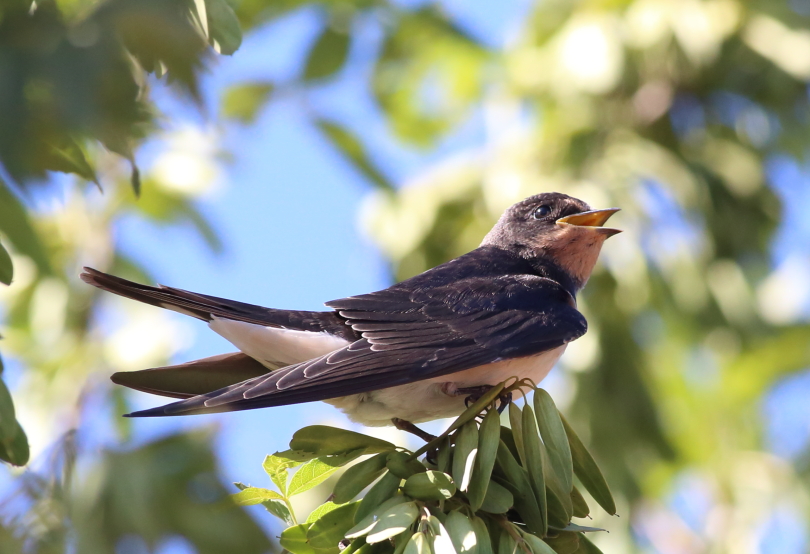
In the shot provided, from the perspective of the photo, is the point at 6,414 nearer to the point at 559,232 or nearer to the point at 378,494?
the point at 378,494

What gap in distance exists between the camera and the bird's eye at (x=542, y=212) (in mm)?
3980

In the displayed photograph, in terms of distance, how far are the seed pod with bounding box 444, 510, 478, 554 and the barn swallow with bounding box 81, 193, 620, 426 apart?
A: 65 centimetres

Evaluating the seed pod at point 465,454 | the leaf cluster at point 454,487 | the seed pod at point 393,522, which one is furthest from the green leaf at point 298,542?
the seed pod at point 465,454

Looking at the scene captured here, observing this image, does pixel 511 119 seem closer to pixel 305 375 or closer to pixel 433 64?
pixel 433 64

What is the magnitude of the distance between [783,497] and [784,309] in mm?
1388

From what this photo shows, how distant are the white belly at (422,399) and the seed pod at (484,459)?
877 millimetres

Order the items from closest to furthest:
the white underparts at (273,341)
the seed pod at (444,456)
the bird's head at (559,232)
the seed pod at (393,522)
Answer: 1. the seed pod at (393,522)
2. the seed pod at (444,456)
3. the white underparts at (273,341)
4. the bird's head at (559,232)

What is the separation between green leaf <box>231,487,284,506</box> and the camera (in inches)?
72.8

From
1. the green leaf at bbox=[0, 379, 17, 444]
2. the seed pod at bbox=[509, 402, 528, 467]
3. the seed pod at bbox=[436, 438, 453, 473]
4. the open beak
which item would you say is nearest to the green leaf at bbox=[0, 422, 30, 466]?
the green leaf at bbox=[0, 379, 17, 444]

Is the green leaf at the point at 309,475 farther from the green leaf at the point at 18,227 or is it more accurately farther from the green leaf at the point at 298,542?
the green leaf at the point at 18,227

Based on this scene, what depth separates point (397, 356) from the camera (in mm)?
2760

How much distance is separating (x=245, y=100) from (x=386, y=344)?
2.19 meters

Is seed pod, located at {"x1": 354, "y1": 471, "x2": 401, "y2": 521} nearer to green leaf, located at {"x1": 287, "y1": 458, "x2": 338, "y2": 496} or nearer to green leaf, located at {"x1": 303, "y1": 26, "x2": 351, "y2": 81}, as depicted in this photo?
green leaf, located at {"x1": 287, "y1": 458, "x2": 338, "y2": 496}

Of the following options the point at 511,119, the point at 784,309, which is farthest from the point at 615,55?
the point at 784,309
